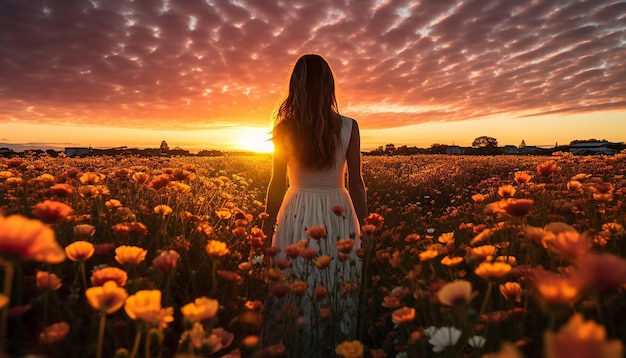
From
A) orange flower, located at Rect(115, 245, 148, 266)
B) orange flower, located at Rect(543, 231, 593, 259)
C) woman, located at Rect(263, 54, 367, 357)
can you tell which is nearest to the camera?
orange flower, located at Rect(543, 231, 593, 259)

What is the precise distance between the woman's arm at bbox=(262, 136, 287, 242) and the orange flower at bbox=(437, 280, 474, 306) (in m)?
2.18

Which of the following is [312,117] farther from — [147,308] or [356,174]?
[147,308]

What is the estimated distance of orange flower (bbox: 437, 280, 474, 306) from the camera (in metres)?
1.32

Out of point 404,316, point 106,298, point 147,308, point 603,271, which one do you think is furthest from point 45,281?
point 603,271

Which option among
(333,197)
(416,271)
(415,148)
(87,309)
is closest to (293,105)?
(333,197)

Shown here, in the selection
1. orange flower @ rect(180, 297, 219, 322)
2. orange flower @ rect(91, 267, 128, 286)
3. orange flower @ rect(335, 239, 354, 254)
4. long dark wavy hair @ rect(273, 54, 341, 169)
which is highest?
long dark wavy hair @ rect(273, 54, 341, 169)

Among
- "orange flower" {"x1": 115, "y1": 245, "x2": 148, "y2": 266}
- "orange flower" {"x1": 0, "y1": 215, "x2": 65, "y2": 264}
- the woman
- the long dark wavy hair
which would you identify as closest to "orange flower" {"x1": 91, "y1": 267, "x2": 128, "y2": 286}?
"orange flower" {"x1": 115, "y1": 245, "x2": 148, "y2": 266}

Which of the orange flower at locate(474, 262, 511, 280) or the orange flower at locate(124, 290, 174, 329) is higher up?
the orange flower at locate(474, 262, 511, 280)

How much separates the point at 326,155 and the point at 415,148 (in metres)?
39.1

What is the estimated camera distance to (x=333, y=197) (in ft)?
11.4

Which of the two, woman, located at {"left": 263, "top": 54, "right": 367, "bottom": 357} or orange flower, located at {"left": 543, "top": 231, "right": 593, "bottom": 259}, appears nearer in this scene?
orange flower, located at {"left": 543, "top": 231, "right": 593, "bottom": 259}

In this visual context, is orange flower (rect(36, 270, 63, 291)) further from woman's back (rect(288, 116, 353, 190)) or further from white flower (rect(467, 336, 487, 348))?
woman's back (rect(288, 116, 353, 190))

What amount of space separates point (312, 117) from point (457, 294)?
2.10 m

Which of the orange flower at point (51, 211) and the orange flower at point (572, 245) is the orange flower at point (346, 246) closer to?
the orange flower at point (572, 245)
